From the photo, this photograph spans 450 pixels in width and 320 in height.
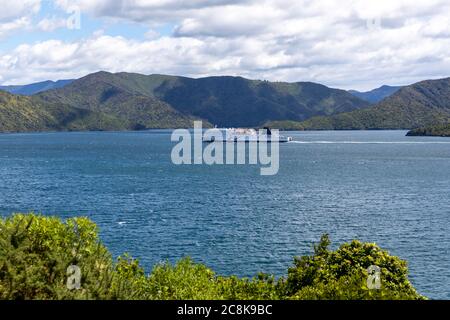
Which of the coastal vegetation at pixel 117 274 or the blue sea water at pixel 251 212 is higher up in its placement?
the coastal vegetation at pixel 117 274

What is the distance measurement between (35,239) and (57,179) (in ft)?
484

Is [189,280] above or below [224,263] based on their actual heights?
above

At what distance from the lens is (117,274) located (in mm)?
42344

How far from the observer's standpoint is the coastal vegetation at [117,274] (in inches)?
1297

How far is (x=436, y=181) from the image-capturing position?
552 feet
